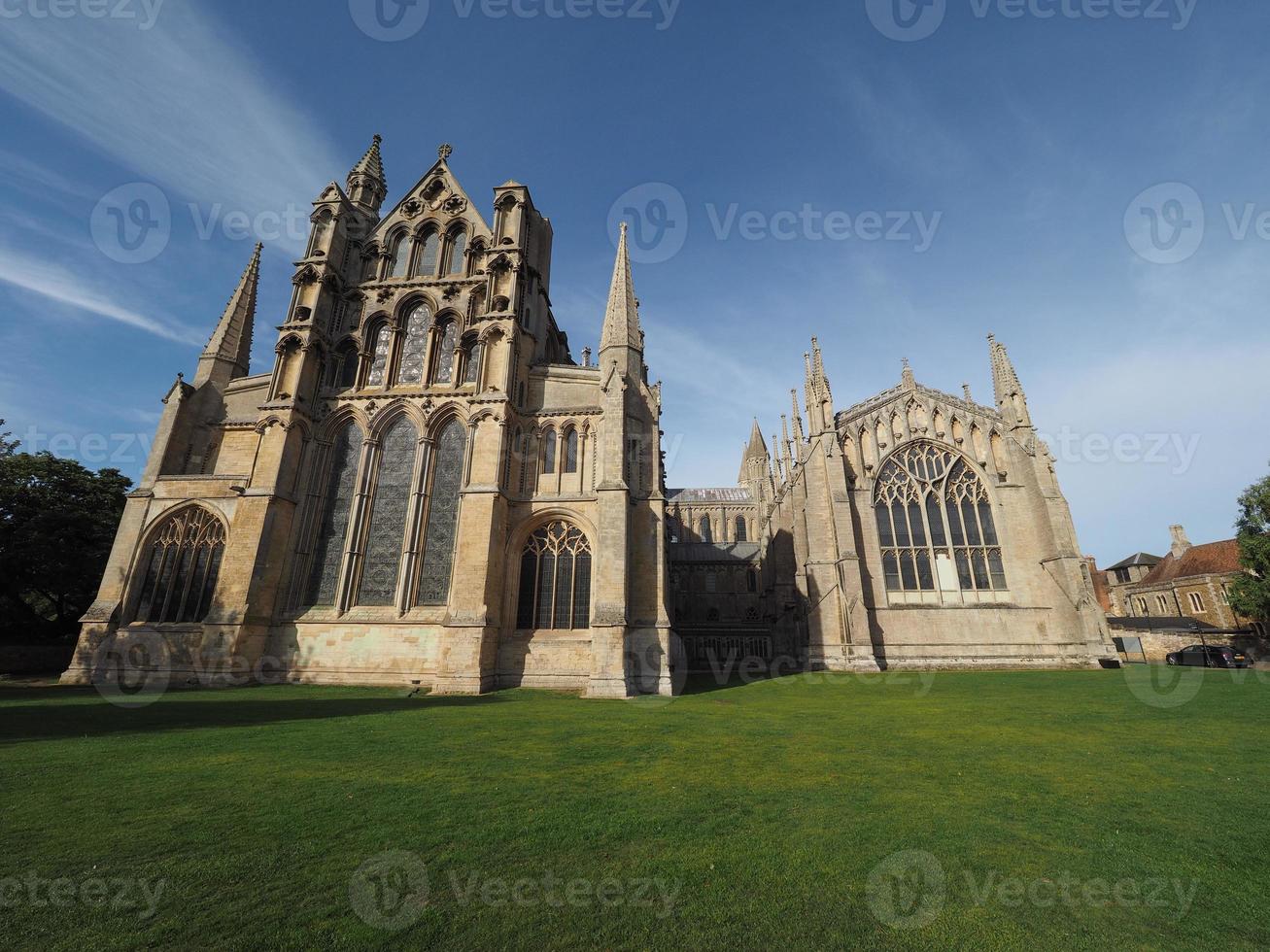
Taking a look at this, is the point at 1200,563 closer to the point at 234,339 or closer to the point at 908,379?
the point at 908,379

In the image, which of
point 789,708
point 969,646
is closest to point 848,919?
point 789,708

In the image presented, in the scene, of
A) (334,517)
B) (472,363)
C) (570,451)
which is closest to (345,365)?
(472,363)

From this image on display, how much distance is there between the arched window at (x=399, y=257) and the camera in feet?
80.8

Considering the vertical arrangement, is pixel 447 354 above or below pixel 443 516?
above

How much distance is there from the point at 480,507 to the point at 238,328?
55.1 feet

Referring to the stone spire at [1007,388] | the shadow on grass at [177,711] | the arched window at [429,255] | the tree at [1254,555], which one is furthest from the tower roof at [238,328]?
the tree at [1254,555]

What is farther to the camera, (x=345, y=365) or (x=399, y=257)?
(x=399, y=257)

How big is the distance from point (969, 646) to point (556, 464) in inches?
885

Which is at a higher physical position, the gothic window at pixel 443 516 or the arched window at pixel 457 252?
the arched window at pixel 457 252

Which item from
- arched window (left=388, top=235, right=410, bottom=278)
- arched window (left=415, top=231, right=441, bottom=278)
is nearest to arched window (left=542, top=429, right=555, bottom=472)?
arched window (left=415, top=231, right=441, bottom=278)

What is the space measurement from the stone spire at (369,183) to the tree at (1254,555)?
4998 cm

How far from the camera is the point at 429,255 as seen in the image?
24906mm

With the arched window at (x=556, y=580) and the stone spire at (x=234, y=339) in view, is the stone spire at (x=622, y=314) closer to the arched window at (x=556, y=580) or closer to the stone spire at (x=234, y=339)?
the arched window at (x=556, y=580)

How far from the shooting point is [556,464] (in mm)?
20797
